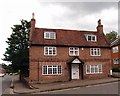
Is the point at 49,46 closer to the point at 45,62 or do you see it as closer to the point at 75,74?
the point at 45,62

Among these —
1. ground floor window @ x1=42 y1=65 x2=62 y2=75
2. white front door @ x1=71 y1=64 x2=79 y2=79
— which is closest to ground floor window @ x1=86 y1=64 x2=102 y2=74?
white front door @ x1=71 y1=64 x2=79 y2=79

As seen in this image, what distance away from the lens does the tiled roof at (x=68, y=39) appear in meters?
30.5

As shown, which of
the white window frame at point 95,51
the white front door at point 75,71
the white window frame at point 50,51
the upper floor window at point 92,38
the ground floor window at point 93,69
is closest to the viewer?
the white window frame at point 50,51

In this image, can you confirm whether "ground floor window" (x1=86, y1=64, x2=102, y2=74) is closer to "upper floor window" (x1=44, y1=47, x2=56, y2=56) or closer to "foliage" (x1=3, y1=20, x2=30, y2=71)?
"upper floor window" (x1=44, y1=47, x2=56, y2=56)

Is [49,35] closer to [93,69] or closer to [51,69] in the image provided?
[51,69]

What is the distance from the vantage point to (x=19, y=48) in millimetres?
44000

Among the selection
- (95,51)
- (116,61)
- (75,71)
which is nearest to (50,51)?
(75,71)

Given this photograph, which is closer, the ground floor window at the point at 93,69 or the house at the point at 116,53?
the ground floor window at the point at 93,69

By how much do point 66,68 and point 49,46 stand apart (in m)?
4.22

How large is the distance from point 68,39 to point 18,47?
15.7 metres

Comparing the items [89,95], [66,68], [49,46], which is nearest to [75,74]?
[66,68]

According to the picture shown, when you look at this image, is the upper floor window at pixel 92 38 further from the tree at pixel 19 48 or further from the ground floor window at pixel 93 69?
the tree at pixel 19 48

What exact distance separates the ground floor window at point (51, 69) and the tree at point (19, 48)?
42.5ft

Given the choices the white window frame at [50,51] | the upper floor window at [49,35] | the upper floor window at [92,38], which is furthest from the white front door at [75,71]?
the upper floor window at [49,35]
